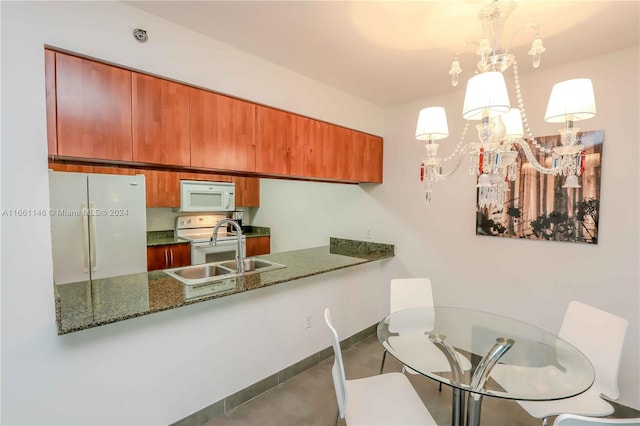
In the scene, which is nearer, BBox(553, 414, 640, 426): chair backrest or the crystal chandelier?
BBox(553, 414, 640, 426): chair backrest

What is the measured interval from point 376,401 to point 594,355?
4.42ft

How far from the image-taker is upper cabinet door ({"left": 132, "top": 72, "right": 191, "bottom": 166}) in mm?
1734

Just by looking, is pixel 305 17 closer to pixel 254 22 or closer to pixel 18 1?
pixel 254 22

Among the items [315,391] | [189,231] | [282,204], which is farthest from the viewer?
[282,204]

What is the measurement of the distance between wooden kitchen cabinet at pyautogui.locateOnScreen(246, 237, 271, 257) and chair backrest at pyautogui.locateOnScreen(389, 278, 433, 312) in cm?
139

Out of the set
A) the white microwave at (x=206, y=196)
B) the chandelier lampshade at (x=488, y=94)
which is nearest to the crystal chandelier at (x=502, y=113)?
the chandelier lampshade at (x=488, y=94)

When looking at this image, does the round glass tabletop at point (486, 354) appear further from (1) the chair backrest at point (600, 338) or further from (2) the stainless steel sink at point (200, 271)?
(2) the stainless steel sink at point (200, 271)

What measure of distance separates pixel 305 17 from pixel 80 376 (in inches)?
90.3

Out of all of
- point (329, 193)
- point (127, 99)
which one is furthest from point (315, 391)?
point (127, 99)

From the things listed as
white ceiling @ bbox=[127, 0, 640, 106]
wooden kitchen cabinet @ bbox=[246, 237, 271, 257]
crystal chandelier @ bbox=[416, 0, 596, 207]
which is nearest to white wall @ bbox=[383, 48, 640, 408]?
white ceiling @ bbox=[127, 0, 640, 106]

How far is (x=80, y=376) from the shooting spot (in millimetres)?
1549

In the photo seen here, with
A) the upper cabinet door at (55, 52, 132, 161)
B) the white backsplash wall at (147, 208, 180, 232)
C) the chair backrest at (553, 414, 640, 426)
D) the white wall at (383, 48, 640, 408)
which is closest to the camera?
the chair backrest at (553, 414, 640, 426)

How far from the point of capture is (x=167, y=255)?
9.55 ft

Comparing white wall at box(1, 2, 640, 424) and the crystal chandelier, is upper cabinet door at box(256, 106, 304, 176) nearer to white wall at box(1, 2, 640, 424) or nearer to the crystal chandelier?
white wall at box(1, 2, 640, 424)
